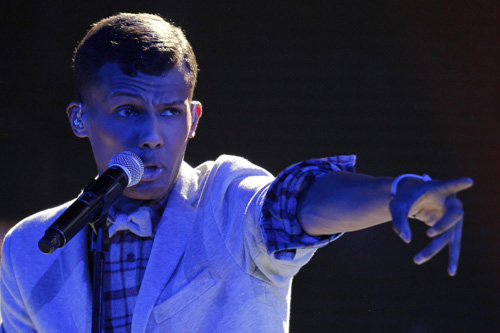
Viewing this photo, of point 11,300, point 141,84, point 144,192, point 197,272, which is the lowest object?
point 11,300

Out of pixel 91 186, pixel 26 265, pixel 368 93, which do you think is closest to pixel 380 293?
pixel 368 93

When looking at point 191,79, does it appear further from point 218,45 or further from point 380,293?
point 380,293

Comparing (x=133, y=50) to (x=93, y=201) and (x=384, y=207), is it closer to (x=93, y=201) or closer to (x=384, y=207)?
(x=93, y=201)

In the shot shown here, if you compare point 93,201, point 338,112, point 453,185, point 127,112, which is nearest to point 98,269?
point 93,201

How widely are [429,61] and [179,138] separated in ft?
5.07

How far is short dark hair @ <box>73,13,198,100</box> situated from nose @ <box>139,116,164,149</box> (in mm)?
160

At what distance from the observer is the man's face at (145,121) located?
2031 millimetres

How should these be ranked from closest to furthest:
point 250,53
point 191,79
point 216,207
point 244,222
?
point 244,222, point 216,207, point 191,79, point 250,53

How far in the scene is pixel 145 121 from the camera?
2.04 m

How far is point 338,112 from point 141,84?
4.68 ft

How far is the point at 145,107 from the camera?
205cm

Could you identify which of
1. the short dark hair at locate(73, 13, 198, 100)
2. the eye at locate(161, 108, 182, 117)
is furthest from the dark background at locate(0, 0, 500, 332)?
the eye at locate(161, 108, 182, 117)

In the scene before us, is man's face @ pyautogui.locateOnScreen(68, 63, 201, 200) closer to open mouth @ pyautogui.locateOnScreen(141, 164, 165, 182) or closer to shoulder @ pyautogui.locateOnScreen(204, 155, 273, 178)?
open mouth @ pyautogui.locateOnScreen(141, 164, 165, 182)

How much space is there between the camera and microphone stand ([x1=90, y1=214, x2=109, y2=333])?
1491mm
